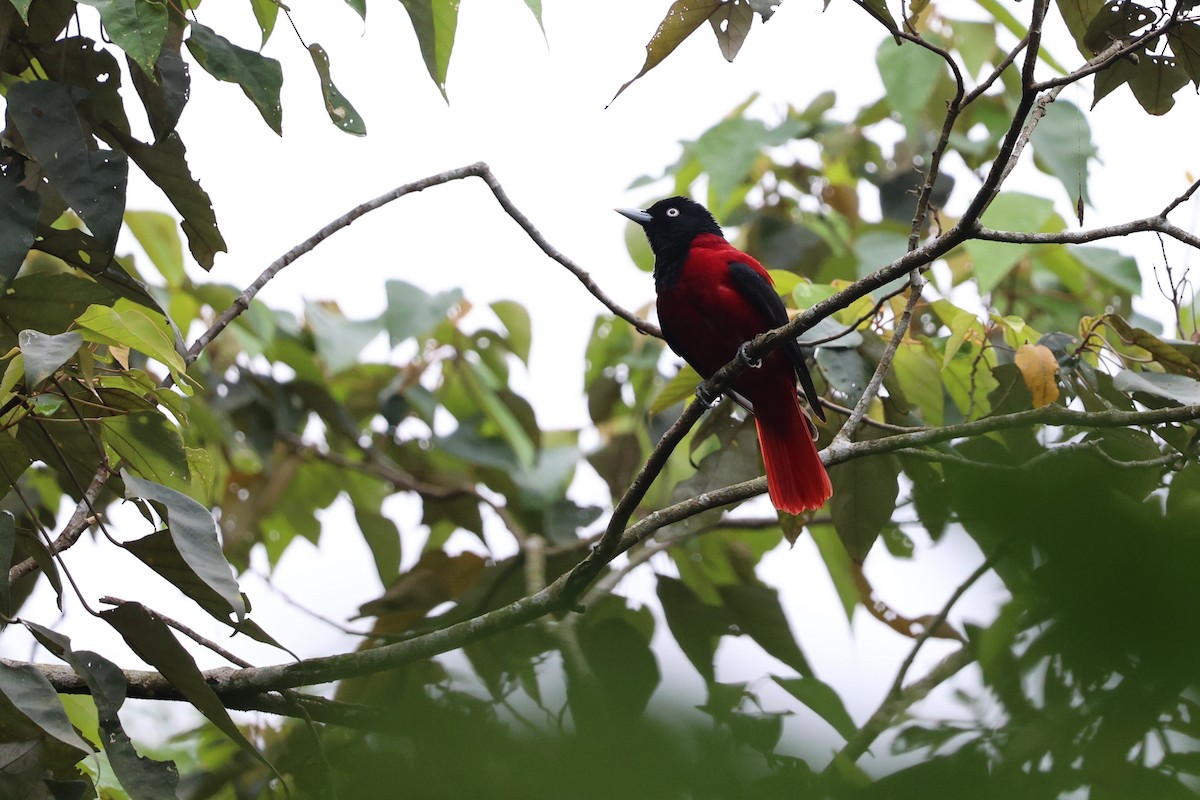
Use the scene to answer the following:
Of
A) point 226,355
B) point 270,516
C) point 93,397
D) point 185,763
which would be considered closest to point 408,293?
point 226,355

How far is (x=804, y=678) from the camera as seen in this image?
881 millimetres

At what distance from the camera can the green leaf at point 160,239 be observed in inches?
152

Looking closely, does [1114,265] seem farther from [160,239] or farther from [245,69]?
[160,239]

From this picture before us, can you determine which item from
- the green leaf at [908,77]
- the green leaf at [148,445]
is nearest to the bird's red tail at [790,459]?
the green leaf at [908,77]

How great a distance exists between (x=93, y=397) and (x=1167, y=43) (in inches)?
88.2

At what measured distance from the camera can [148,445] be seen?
2059 millimetres

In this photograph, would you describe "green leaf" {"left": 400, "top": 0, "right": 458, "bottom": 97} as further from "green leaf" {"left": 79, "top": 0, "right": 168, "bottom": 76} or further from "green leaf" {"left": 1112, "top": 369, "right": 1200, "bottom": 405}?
"green leaf" {"left": 1112, "top": 369, "right": 1200, "bottom": 405}

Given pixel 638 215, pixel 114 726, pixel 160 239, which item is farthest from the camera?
pixel 638 215

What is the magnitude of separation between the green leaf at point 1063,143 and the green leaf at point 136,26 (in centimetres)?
295

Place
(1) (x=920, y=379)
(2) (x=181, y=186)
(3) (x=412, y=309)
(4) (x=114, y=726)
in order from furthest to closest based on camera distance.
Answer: (3) (x=412, y=309)
(1) (x=920, y=379)
(2) (x=181, y=186)
(4) (x=114, y=726)

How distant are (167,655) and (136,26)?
0.99m

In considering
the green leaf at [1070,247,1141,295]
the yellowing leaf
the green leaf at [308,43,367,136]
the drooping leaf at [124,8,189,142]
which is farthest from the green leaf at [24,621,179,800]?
the green leaf at [1070,247,1141,295]

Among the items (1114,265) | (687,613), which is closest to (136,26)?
(687,613)

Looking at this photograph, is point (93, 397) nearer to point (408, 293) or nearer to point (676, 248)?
point (408, 293)
